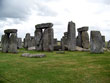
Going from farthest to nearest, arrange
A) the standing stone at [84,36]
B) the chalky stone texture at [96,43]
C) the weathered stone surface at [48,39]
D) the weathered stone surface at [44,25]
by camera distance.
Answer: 1. the standing stone at [84,36]
2. the weathered stone surface at [44,25]
3. the weathered stone surface at [48,39]
4. the chalky stone texture at [96,43]

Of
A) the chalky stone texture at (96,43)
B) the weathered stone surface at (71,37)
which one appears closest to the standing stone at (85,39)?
the weathered stone surface at (71,37)

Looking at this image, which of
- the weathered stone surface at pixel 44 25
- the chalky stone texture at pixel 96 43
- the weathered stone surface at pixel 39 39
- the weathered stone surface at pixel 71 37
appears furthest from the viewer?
the weathered stone surface at pixel 39 39

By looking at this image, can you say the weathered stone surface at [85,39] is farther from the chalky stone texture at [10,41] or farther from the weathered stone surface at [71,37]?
the chalky stone texture at [10,41]

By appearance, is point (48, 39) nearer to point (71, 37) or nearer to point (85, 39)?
point (71, 37)

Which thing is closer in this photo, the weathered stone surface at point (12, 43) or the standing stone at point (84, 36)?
the weathered stone surface at point (12, 43)

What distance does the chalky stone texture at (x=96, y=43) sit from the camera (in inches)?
643

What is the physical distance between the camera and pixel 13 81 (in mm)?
6203

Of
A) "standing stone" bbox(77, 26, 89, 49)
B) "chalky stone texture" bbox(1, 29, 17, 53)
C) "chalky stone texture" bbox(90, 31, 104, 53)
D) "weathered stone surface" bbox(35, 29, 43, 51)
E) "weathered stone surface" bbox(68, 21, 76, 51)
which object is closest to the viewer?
"chalky stone texture" bbox(90, 31, 104, 53)

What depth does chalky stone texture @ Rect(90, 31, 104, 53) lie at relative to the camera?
1634cm

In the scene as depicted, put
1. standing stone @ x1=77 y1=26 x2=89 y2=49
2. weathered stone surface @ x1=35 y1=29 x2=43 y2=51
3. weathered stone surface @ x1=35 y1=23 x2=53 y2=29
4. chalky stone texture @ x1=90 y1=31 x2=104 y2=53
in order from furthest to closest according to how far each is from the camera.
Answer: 1. standing stone @ x1=77 y1=26 x2=89 y2=49
2. weathered stone surface @ x1=35 y1=29 x2=43 y2=51
3. weathered stone surface @ x1=35 y1=23 x2=53 y2=29
4. chalky stone texture @ x1=90 y1=31 x2=104 y2=53

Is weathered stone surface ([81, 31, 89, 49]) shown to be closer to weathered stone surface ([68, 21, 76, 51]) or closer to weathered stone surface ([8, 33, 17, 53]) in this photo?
weathered stone surface ([68, 21, 76, 51])

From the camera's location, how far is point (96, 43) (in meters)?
16.5

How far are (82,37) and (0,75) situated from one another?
20.7 metres

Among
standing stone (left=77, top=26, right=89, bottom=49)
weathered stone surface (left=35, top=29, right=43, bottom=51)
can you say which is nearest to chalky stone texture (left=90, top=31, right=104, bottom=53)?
weathered stone surface (left=35, top=29, right=43, bottom=51)
